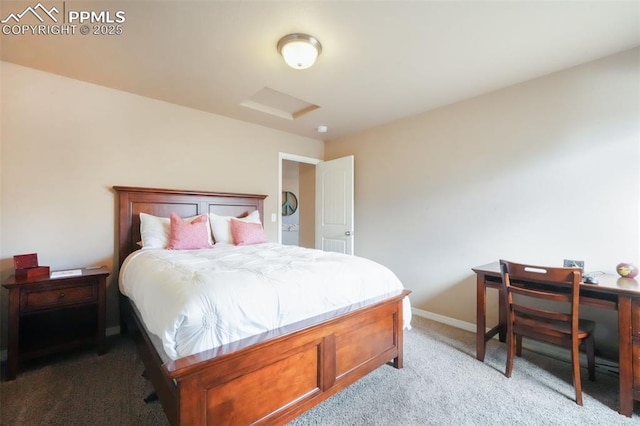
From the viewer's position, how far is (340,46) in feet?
6.58

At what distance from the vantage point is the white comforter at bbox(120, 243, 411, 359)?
1176mm

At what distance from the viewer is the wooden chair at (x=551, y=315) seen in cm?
171

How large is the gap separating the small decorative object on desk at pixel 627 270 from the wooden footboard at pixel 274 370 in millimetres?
1676

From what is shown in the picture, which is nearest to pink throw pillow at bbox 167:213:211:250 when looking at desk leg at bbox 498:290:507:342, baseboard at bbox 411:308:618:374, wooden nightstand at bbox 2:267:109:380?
wooden nightstand at bbox 2:267:109:380

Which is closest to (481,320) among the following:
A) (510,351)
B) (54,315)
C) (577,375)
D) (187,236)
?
(510,351)

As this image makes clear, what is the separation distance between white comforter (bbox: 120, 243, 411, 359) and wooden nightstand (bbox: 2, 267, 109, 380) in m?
0.47

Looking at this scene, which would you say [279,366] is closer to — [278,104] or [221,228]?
[221,228]

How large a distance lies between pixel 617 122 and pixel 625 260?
106cm

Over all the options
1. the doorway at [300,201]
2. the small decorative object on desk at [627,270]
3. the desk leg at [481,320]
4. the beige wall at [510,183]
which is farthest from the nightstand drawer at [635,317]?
the doorway at [300,201]

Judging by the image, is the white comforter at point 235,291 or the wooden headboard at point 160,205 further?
the wooden headboard at point 160,205

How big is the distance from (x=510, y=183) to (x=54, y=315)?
14.2 feet

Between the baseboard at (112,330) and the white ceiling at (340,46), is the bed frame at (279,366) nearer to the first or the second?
the baseboard at (112,330)

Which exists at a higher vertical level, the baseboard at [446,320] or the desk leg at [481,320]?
the desk leg at [481,320]

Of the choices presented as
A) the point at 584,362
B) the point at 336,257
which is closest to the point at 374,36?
the point at 336,257
